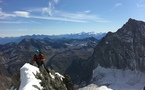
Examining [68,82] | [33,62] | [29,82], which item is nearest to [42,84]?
[29,82]

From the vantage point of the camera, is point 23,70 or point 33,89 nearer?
point 33,89

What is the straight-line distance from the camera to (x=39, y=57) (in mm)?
48156

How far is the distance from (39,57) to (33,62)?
156cm

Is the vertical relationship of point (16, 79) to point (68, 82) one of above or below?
above

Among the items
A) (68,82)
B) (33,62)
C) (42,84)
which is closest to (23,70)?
(42,84)

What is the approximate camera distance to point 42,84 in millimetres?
35656

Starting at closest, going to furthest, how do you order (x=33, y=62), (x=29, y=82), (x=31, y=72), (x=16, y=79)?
(x=29, y=82)
(x=31, y=72)
(x=16, y=79)
(x=33, y=62)

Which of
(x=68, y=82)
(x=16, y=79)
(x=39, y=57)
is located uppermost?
(x=39, y=57)

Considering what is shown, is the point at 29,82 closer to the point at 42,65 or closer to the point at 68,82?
the point at 42,65

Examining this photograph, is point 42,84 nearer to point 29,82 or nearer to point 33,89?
point 29,82

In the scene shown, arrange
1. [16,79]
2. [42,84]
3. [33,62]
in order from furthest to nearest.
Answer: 1. [33,62]
2. [16,79]
3. [42,84]

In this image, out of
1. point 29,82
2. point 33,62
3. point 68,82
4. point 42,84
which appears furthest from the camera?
point 68,82

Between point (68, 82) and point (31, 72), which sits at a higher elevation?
point (31, 72)

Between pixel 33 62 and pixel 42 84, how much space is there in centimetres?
1252
